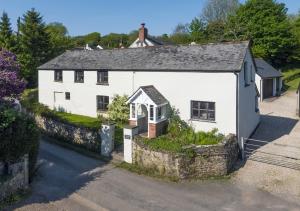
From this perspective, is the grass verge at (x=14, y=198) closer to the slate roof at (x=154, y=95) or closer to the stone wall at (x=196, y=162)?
the stone wall at (x=196, y=162)

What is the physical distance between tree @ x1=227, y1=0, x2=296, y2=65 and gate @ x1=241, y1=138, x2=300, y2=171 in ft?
125

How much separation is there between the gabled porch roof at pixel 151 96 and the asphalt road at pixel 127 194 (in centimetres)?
569

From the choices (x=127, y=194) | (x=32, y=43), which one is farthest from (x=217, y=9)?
(x=127, y=194)

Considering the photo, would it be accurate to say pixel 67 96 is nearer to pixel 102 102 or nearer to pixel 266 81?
pixel 102 102

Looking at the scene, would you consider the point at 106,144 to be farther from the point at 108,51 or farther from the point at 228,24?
the point at 228,24

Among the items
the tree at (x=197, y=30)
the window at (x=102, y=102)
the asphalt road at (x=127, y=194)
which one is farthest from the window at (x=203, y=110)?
the tree at (x=197, y=30)

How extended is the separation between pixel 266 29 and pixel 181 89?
4264 cm

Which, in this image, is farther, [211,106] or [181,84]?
[181,84]

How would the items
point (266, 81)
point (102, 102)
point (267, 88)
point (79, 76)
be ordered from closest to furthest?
point (102, 102) → point (79, 76) → point (266, 81) → point (267, 88)

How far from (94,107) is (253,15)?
4380cm

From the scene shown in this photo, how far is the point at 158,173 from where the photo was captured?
63.2ft

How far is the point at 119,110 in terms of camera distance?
92.4 feet

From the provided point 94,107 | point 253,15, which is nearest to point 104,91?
point 94,107

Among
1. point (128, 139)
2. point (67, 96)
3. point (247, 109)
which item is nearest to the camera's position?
point (128, 139)
